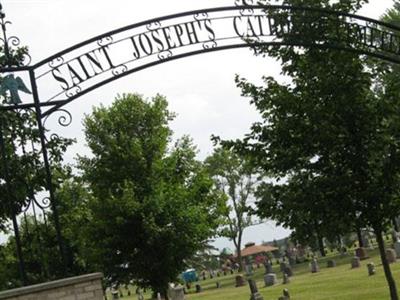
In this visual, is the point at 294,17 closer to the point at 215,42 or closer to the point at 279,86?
the point at 279,86

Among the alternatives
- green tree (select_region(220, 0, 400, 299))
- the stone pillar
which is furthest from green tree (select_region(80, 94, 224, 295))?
the stone pillar

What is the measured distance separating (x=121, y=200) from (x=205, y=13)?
13753mm

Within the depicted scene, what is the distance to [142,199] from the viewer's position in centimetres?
2405

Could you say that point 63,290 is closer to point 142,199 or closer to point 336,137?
point 336,137

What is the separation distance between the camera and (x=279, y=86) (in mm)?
13180

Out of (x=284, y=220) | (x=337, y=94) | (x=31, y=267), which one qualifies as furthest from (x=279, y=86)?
(x=31, y=267)

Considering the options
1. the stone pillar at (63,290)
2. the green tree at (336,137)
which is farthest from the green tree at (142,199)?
the stone pillar at (63,290)

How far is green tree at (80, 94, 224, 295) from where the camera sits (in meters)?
23.4

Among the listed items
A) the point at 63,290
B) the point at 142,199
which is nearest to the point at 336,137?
the point at 63,290

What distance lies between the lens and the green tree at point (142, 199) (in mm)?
23438

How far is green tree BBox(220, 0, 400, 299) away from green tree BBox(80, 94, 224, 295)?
11.0 meters

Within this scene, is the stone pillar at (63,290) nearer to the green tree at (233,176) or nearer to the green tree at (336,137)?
the green tree at (336,137)

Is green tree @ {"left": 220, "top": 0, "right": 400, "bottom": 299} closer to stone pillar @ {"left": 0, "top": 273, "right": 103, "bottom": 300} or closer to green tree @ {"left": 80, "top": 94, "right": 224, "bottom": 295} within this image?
stone pillar @ {"left": 0, "top": 273, "right": 103, "bottom": 300}

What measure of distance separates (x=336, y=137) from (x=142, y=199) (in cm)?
1324
